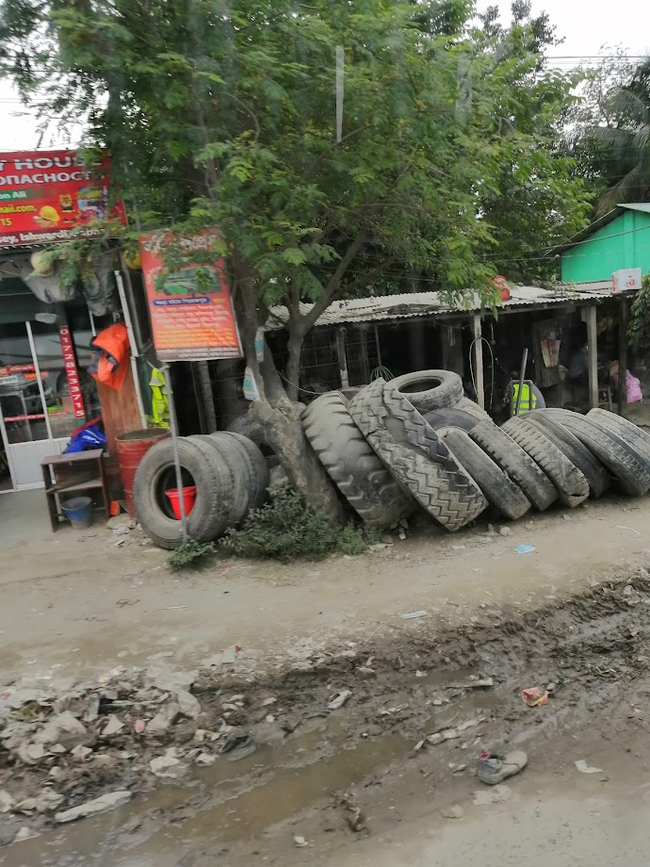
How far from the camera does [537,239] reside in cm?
962

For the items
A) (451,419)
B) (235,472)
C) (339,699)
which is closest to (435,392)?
(451,419)

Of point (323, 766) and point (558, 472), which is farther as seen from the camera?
point (558, 472)

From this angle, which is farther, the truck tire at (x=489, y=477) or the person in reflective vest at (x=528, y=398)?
the person in reflective vest at (x=528, y=398)

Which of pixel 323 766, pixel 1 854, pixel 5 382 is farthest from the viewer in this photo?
pixel 5 382

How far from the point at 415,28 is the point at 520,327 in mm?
9364

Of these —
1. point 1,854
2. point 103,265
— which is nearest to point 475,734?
point 1,854

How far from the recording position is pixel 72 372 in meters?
8.89

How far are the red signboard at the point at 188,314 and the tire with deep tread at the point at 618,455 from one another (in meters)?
3.92

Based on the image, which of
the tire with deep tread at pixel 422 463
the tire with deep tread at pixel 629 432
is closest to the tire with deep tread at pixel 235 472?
the tire with deep tread at pixel 422 463

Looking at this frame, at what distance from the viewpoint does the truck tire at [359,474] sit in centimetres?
612

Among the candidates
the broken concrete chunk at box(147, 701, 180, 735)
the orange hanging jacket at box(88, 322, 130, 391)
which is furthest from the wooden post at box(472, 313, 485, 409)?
the broken concrete chunk at box(147, 701, 180, 735)

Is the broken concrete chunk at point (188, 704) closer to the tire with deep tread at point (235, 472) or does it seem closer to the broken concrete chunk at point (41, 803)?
the broken concrete chunk at point (41, 803)

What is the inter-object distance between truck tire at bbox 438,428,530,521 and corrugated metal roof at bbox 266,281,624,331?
4681 mm

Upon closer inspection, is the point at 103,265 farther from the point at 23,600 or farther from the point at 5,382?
the point at 23,600
